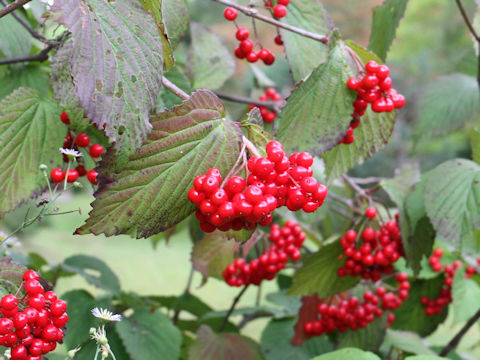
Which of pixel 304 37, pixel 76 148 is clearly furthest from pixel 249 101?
pixel 76 148

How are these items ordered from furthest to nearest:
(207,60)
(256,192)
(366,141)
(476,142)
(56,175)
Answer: (207,60)
(476,142)
(366,141)
(56,175)
(256,192)

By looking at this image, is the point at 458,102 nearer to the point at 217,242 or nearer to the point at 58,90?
the point at 217,242

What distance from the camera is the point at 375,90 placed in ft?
2.73

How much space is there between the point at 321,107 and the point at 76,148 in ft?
1.27

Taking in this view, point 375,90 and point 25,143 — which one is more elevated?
point 25,143

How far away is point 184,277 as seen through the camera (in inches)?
157

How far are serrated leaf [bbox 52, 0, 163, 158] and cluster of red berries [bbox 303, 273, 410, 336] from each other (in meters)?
0.96

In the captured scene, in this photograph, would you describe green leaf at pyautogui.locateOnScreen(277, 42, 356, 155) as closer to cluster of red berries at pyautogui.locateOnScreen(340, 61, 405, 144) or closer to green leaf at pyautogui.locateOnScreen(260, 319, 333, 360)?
cluster of red berries at pyautogui.locateOnScreen(340, 61, 405, 144)

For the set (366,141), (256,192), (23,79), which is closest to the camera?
(256,192)

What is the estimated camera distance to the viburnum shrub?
1.92ft

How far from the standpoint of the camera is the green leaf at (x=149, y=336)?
124cm

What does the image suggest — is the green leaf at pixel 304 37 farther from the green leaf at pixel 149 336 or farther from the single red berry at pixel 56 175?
the green leaf at pixel 149 336

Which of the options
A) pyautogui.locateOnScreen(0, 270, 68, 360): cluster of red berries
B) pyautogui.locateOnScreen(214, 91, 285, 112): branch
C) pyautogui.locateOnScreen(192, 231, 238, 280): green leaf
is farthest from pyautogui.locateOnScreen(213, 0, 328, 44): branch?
pyautogui.locateOnScreen(192, 231, 238, 280): green leaf

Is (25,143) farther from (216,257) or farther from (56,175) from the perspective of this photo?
(216,257)
